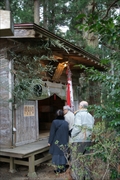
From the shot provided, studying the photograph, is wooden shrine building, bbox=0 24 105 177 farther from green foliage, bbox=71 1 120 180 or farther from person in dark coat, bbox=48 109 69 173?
green foliage, bbox=71 1 120 180

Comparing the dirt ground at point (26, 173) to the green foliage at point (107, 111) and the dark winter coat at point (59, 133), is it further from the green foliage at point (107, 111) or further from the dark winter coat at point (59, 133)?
the green foliage at point (107, 111)

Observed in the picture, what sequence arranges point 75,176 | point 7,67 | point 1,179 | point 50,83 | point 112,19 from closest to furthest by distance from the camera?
point 112,19 → point 75,176 → point 1,179 → point 7,67 → point 50,83

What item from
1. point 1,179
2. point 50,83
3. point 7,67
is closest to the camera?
point 1,179

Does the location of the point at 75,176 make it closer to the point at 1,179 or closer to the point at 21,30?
the point at 1,179

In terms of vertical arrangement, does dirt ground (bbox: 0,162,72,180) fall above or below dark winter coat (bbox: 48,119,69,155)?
below

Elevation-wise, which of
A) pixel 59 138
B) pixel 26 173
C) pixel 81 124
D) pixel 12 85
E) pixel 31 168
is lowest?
pixel 26 173

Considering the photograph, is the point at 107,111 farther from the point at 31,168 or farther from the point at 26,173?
the point at 26,173

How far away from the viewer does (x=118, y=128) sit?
9.82 ft

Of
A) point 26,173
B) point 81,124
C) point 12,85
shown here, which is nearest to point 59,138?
point 81,124

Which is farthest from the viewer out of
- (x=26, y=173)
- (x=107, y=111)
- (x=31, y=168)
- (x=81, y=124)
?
(x=26, y=173)

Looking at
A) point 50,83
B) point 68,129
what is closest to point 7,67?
point 50,83

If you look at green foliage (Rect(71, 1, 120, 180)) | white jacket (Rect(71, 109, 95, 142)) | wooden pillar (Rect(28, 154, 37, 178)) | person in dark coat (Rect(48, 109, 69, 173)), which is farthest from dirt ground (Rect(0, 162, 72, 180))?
green foliage (Rect(71, 1, 120, 180))

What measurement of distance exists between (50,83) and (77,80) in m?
2.36

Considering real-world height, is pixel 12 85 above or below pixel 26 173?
above
